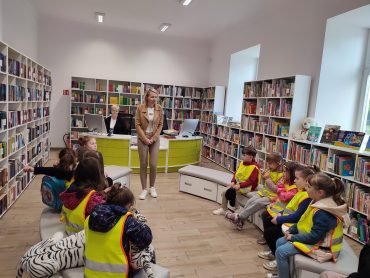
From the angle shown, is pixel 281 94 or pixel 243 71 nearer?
pixel 281 94

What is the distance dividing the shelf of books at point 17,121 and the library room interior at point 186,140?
3 centimetres

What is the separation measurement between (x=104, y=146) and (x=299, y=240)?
171 inches

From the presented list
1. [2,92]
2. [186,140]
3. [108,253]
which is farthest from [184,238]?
[186,140]

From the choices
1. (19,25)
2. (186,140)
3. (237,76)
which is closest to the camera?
(19,25)

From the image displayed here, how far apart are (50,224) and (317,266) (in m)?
2.19

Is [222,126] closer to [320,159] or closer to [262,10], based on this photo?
[262,10]

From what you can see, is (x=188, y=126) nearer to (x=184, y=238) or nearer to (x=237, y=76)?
(x=237, y=76)

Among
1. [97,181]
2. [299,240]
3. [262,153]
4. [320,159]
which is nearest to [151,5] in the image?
[262,153]

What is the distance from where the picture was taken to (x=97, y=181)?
212 centimetres

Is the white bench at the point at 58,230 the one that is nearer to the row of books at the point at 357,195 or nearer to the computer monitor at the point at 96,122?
the row of books at the point at 357,195

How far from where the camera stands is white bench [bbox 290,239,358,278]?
2.03m

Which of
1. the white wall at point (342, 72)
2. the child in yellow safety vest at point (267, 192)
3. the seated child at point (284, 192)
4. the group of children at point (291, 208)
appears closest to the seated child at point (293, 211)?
the group of children at point (291, 208)

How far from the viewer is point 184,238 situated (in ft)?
10.4

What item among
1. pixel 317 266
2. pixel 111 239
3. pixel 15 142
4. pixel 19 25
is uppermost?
pixel 19 25
